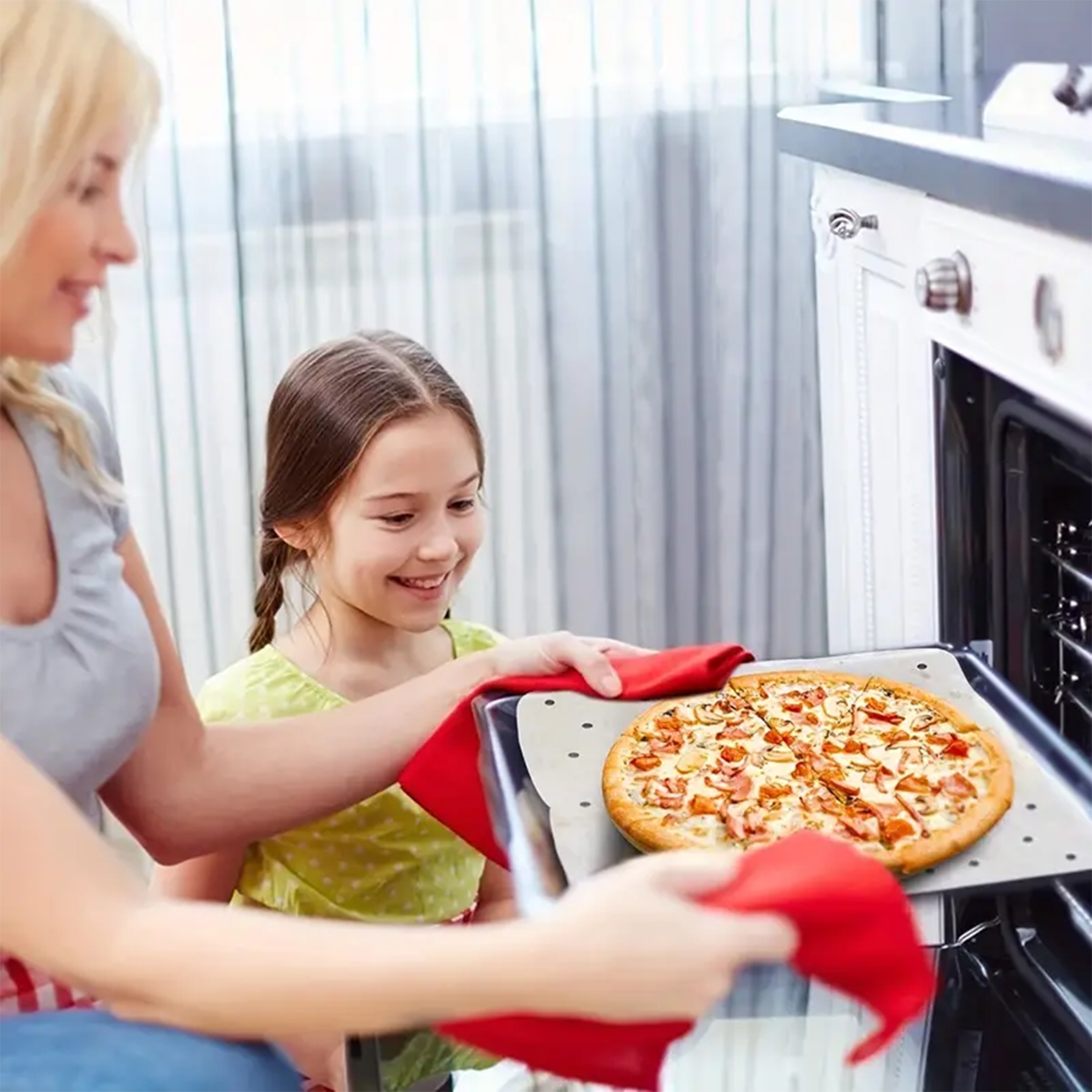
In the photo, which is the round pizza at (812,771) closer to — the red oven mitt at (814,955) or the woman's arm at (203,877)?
the red oven mitt at (814,955)

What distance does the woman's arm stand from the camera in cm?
150

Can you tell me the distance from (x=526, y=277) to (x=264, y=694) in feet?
3.34

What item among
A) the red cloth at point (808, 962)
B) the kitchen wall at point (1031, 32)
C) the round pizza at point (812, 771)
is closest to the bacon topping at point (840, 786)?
the round pizza at point (812, 771)

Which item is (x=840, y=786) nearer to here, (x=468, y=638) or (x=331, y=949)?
(x=331, y=949)

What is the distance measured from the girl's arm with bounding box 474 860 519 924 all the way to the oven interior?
1.51 feet

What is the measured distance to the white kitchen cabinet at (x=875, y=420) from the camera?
152 cm

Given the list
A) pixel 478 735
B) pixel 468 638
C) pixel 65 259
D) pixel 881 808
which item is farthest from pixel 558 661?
pixel 65 259

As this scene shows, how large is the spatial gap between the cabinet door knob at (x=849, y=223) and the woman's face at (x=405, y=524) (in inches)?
15.7

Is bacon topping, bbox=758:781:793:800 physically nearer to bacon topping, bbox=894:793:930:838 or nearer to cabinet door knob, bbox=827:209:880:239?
bacon topping, bbox=894:793:930:838

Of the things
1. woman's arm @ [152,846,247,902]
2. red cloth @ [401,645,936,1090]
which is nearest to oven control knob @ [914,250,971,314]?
red cloth @ [401,645,936,1090]

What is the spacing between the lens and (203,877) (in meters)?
1.50

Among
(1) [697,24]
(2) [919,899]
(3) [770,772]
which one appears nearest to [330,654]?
(3) [770,772]

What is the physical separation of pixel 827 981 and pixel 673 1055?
360 mm

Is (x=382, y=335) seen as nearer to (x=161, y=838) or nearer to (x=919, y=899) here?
(x=161, y=838)
